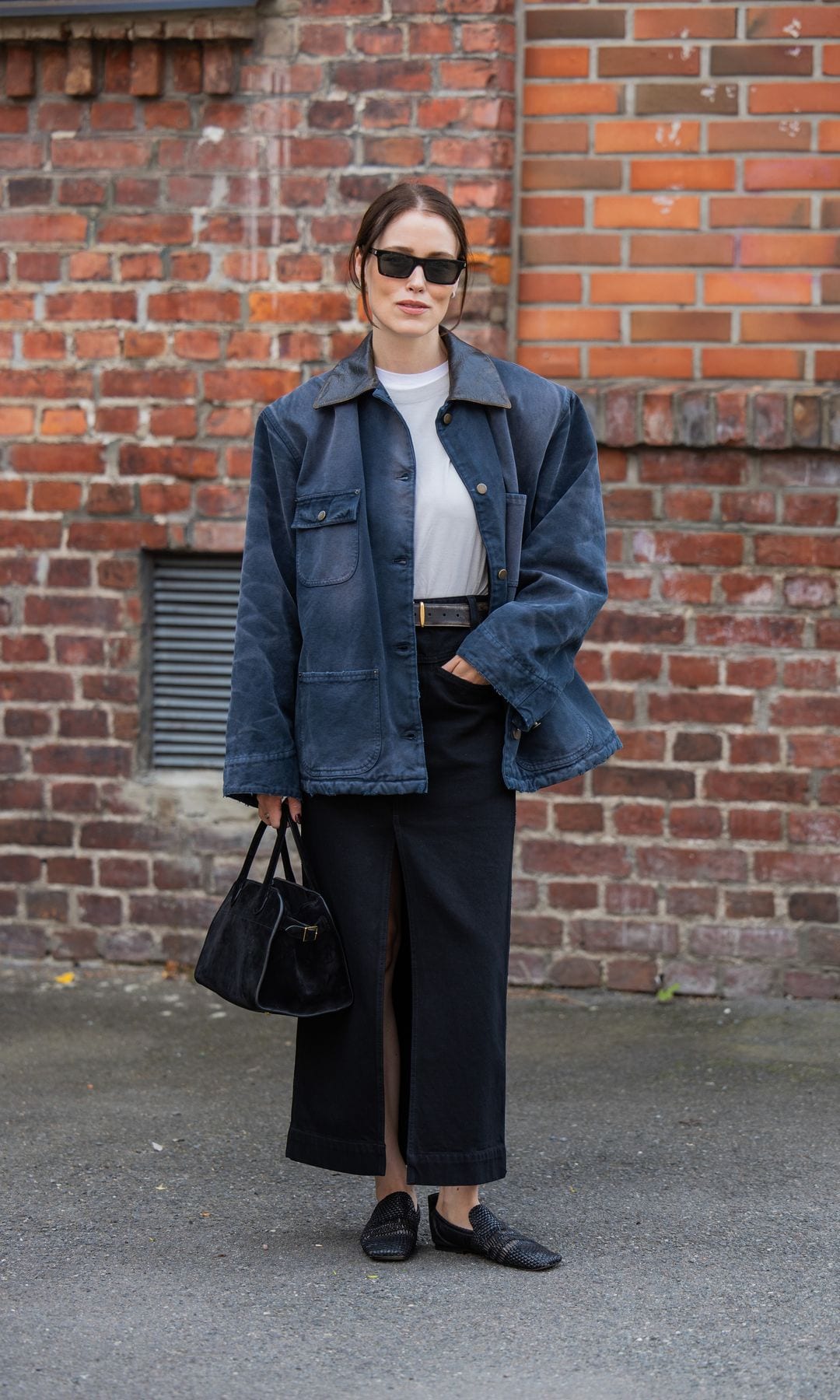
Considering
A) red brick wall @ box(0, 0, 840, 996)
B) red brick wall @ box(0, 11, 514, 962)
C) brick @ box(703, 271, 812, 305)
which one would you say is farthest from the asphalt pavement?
brick @ box(703, 271, 812, 305)

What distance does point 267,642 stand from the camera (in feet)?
10.8

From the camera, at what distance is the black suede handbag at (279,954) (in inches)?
127

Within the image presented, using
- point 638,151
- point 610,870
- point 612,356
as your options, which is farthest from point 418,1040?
point 638,151

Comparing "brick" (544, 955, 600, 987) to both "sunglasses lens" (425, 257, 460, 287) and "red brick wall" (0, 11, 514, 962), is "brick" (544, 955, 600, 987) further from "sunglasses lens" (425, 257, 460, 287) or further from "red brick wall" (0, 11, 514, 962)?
"sunglasses lens" (425, 257, 460, 287)

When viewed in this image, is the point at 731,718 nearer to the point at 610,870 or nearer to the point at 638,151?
the point at 610,870

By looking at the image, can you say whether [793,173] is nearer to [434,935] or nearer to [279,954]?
[434,935]

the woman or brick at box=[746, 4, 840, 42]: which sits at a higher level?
brick at box=[746, 4, 840, 42]

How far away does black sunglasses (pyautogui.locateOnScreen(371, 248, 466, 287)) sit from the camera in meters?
3.21

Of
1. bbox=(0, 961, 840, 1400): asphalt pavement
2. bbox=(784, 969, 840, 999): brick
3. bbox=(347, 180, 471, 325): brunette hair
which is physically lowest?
bbox=(0, 961, 840, 1400): asphalt pavement

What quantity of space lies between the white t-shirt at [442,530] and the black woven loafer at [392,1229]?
47.0 inches

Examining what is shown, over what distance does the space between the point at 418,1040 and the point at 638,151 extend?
2833 mm

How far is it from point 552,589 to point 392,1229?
4.19ft

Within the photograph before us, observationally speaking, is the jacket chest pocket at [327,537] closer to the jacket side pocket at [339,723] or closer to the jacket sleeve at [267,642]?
the jacket sleeve at [267,642]

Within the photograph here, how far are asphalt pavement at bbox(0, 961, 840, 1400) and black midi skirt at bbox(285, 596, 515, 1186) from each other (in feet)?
0.82
